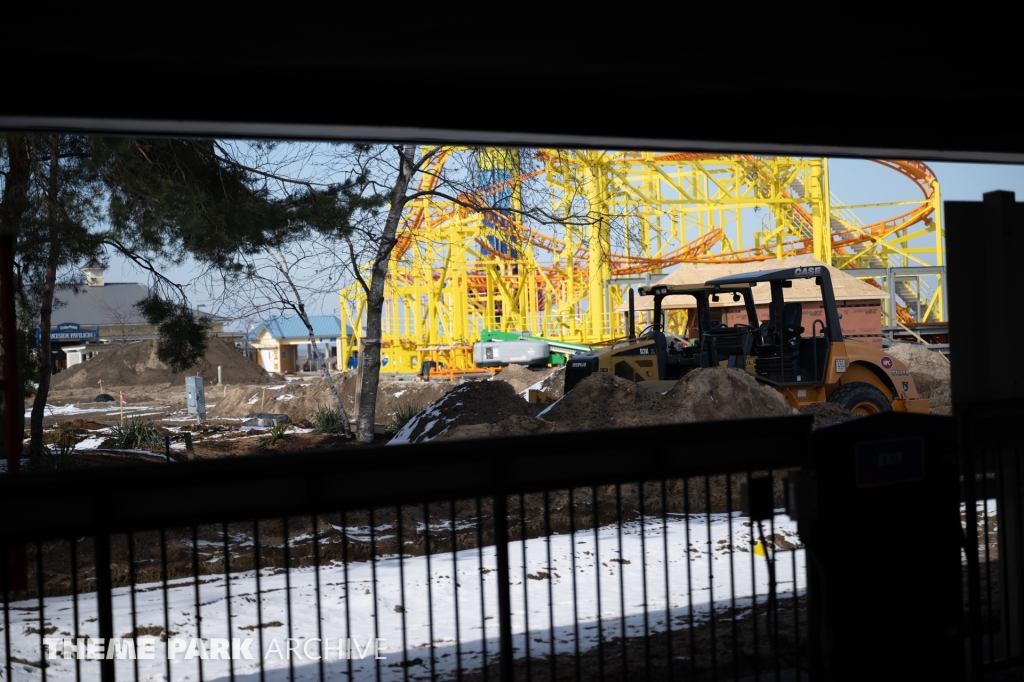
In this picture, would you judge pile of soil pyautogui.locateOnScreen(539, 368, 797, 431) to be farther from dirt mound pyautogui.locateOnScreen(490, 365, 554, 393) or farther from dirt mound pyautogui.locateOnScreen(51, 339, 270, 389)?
dirt mound pyautogui.locateOnScreen(51, 339, 270, 389)

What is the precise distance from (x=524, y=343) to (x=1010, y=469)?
3136cm

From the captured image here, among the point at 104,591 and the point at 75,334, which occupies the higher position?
the point at 75,334

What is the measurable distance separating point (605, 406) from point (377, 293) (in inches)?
257

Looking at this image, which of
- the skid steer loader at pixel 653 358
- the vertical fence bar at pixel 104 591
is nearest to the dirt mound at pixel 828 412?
the skid steer loader at pixel 653 358

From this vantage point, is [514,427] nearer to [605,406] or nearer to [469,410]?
[605,406]

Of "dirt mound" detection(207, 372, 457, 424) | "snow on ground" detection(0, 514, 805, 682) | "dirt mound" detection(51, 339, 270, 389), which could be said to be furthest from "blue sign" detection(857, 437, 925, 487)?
"dirt mound" detection(51, 339, 270, 389)

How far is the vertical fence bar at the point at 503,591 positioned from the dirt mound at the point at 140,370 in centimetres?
5344

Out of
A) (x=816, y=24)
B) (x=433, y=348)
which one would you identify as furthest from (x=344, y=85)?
(x=433, y=348)

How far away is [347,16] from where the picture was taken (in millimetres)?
4316

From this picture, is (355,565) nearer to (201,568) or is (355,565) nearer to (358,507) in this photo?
(201,568)

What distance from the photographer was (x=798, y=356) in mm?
16938

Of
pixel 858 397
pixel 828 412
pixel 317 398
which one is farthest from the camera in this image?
pixel 317 398

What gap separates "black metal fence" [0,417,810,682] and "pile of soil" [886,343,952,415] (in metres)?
17.9

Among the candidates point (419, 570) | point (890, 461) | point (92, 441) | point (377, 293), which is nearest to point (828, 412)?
point (419, 570)
